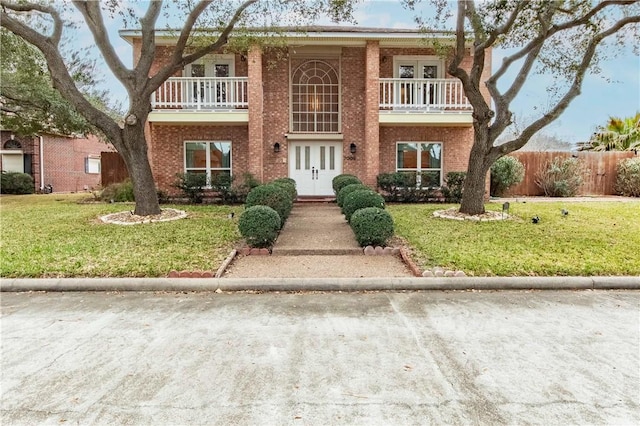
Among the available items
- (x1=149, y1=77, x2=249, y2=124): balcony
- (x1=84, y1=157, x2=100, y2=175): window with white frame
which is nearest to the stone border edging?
(x1=149, y1=77, x2=249, y2=124): balcony

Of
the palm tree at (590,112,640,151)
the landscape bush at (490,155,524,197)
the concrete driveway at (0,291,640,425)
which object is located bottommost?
the concrete driveway at (0,291,640,425)

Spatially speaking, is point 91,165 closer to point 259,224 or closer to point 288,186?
point 288,186

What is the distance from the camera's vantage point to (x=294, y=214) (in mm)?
12859

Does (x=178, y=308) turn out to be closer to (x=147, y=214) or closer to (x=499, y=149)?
(x=147, y=214)

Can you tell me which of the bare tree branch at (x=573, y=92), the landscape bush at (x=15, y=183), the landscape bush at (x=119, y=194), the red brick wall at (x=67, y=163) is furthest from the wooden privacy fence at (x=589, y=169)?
the landscape bush at (x=15, y=183)

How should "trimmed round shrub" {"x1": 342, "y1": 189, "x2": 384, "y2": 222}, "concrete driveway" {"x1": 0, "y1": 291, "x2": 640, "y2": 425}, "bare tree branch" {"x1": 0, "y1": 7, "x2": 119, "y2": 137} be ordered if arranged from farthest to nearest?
"bare tree branch" {"x1": 0, "y1": 7, "x2": 119, "y2": 137}
"trimmed round shrub" {"x1": 342, "y1": 189, "x2": 384, "y2": 222}
"concrete driveway" {"x1": 0, "y1": 291, "x2": 640, "y2": 425}

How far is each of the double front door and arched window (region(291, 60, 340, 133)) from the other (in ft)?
2.32

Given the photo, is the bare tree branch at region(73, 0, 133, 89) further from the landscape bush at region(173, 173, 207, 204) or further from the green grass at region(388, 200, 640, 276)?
the green grass at region(388, 200, 640, 276)

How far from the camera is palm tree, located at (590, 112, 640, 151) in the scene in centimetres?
2081

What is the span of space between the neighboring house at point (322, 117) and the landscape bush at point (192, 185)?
1275mm

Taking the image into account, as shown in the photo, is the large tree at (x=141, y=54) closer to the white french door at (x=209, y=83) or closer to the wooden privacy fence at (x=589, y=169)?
the white french door at (x=209, y=83)

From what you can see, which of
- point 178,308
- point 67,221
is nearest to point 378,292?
point 178,308

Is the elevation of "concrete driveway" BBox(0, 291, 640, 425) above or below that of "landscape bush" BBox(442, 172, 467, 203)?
below

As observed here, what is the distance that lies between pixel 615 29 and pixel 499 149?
3.74 metres
